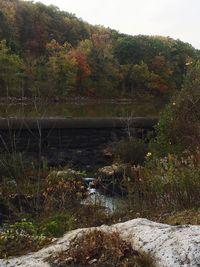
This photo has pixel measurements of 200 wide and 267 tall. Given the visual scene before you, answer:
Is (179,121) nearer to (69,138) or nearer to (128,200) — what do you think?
(128,200)

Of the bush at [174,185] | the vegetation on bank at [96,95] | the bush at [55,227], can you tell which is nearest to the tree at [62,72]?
the vegetation on bank at [96,95]

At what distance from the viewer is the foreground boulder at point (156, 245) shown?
354 cm

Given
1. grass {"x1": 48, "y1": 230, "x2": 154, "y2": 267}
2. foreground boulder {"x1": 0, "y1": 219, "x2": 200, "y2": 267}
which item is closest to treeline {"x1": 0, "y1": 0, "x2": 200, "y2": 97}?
foreground boulder {"x1": 0, "y1": 219, "x2": 200, "y2": 267}

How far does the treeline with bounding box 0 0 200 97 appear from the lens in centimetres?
7657

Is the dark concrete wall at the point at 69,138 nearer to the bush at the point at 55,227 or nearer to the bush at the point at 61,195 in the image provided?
the bush at the point at 61,195

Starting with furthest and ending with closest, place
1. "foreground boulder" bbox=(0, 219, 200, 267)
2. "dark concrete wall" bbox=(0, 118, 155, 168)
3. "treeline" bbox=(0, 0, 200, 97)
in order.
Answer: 1. "treeline" bbox=(0, 0, 200, 97)
2. "dark concrete wall" bbox=(0, 118, 155, 168)
3. "foreground boulder" bbox=(0, 219, 200, 267)

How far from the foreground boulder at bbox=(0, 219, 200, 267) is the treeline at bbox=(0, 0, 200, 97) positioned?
64604 millimetres

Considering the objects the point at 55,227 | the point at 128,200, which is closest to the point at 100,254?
the point at 55,227

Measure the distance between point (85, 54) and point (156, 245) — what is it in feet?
264

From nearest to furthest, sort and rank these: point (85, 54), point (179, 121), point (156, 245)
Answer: point (156, 245)
point (179, 121)
point (85, 54)

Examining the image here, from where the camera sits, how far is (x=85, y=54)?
3278 inches

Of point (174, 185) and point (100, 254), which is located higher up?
point (100, 254)

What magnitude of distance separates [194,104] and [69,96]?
202ft

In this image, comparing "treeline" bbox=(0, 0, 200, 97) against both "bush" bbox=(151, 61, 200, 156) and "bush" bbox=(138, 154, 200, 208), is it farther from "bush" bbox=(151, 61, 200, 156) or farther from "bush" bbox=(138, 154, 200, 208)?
"bush" bbox=(138, 154, 200, 208)
